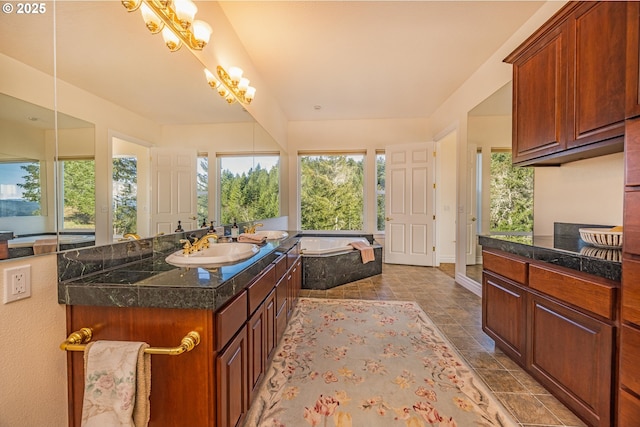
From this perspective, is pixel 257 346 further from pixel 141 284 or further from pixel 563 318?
pixel 563 318

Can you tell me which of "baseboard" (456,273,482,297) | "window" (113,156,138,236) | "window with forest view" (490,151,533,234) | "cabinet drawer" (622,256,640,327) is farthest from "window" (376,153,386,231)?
"window" (113,156,138,236)

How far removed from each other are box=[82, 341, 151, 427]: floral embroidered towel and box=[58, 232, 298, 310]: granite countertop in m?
0.17

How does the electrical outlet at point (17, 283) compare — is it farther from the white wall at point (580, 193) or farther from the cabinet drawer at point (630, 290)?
the white wall at point (580, 193)

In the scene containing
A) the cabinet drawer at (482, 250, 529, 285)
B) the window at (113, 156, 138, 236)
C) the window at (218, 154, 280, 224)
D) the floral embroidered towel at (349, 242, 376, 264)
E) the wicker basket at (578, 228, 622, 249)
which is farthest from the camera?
the floral embroidered towel at (349, 242, 376, 264)

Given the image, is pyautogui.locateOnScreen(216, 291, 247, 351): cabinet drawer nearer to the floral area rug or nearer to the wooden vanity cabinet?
the floral area rug

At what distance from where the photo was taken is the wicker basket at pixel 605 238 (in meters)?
1.38

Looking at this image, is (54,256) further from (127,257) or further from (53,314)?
(127,257)

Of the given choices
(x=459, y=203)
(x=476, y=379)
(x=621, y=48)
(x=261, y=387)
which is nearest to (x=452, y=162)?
(x=459, y=203)

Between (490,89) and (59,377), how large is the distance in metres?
4.13

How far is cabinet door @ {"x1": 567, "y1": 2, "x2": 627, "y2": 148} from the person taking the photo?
1309 mm

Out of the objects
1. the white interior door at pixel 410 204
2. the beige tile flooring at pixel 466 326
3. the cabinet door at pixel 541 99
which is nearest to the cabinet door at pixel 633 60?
the cabinet door at pixel 541 99

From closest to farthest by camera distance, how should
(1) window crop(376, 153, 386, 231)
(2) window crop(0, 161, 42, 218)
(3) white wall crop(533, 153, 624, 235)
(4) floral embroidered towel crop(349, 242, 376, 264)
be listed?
(2) window crop(0, 161, 42, 218)
(3) white wall crop(533, 153, 624, 235)
(4) floral embroidered towel crop(349, 242, 376, 264)
(1) window crop(376, 153, 386, 231)

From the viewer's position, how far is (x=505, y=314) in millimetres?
1794

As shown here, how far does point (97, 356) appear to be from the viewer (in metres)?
0.86
